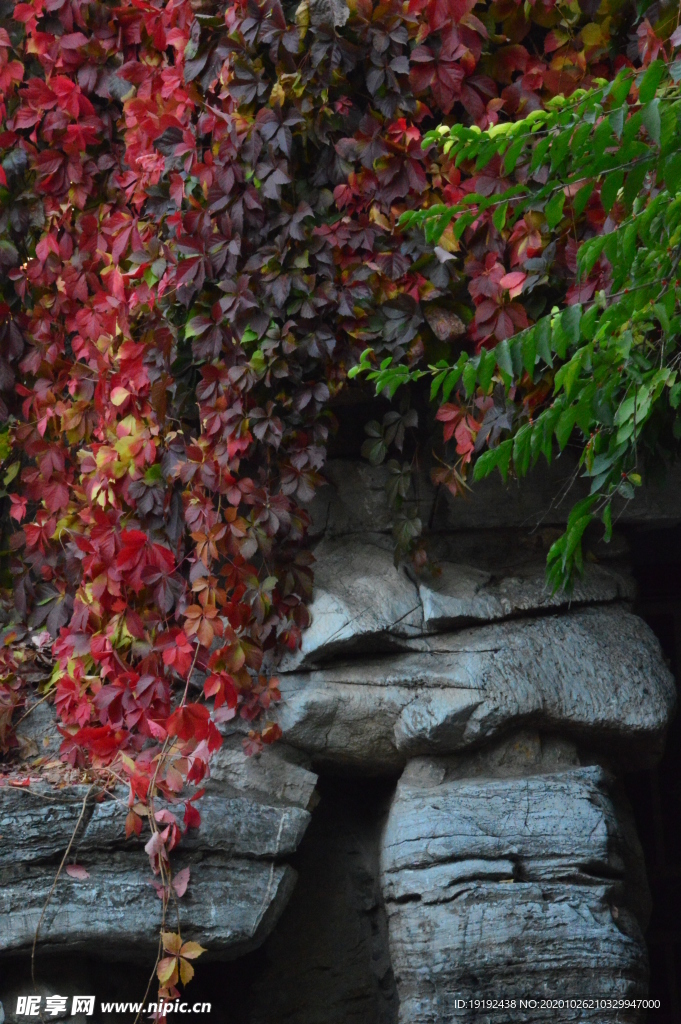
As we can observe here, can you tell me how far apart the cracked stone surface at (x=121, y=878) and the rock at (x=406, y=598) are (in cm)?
53

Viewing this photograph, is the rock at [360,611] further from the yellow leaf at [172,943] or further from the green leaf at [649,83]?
the green leaf at [649,83]

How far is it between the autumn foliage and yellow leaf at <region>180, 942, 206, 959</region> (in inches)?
1.5

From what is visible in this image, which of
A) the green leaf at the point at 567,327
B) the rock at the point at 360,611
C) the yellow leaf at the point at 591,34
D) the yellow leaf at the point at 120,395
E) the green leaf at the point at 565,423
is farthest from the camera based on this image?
the yellow leaf at the point at 120,395

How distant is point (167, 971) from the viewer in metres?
2.69

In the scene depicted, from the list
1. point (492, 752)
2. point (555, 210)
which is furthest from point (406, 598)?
point (555, 210)

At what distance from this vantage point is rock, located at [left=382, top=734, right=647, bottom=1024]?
2.72 metres

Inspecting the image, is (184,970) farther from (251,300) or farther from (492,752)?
(251,300)

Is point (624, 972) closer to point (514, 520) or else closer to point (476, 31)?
point (514, 520)

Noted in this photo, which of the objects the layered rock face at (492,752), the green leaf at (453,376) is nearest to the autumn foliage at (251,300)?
the layered rock face at (492,752)

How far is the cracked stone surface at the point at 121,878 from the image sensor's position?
2.78 m

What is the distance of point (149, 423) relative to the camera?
3.25 metres

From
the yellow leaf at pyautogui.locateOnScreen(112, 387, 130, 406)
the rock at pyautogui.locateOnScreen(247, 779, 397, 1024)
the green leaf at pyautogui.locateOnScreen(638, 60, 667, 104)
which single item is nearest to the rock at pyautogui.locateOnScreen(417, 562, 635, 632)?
the rock at pyautogui.locateOnScreen(247, 779, 397, 1024)

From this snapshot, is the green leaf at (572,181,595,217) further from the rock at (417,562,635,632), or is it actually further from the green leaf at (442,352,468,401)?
the rock at (417,562,635,632)

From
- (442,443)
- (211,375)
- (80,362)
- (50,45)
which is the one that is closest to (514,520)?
(442,443)
